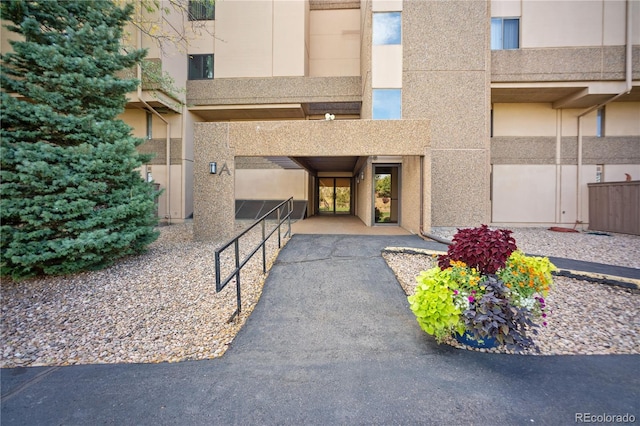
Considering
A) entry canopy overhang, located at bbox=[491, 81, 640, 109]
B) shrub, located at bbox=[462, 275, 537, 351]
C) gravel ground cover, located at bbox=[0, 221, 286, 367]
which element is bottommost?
gravel ground cover, located at bbox=[0, 221, 286, 367]

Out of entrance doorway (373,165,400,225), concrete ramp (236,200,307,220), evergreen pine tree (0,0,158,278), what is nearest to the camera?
evergreen pine tree (0,0,158,278)

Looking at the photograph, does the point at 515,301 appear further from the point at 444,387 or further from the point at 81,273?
the point at 81,273

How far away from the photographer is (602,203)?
9891 mm

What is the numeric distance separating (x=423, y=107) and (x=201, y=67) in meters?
10.3

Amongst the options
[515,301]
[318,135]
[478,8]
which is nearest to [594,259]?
[515,301]

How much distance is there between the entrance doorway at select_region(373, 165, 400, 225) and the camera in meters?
9.70

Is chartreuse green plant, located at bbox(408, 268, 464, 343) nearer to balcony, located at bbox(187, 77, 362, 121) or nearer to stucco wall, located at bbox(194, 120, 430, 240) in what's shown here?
stucco wall, located at bbox(194, 120, 430, 240)

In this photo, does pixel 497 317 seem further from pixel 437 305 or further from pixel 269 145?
pixel 269 145

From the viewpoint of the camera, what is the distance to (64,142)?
4.60m

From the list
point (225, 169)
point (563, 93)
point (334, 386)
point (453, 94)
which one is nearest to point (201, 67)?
point (225, 169)

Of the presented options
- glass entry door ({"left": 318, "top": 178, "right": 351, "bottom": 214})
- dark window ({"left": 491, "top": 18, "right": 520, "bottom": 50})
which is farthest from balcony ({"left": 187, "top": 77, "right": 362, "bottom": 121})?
dark window ({"left": 491, "top": 18, "right": 520, "bottom": 50})

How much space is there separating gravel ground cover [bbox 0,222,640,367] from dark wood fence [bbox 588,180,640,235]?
499cm

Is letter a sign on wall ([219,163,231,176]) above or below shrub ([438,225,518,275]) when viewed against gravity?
above

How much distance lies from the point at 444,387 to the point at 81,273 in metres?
5.80
